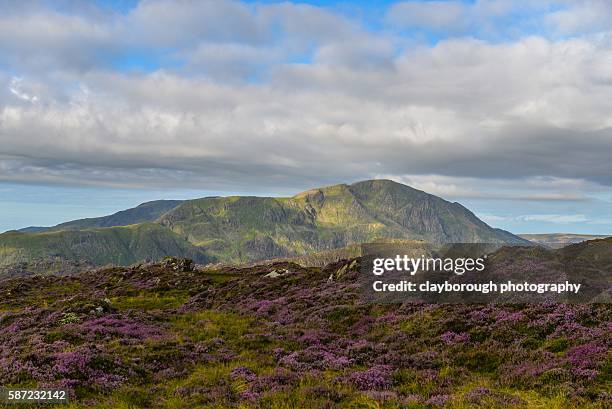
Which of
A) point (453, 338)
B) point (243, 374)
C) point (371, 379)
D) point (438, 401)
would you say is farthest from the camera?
point (453, 338)

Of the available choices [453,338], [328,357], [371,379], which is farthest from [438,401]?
[453,338]

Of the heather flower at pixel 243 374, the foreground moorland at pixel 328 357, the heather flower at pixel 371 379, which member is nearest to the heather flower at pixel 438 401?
the foreground moorland at pixel 328 357

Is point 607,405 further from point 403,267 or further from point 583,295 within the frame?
point 403,267

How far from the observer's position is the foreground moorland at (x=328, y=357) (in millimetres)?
14062

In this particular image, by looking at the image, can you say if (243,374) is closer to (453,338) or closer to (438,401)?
(438,401)

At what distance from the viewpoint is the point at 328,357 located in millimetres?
20125

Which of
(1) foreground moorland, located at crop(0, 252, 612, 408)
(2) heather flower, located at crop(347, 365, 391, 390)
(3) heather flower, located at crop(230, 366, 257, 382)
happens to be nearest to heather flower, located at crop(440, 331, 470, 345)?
(1) foreground moorland, located at crop(0, 252, 612, 408)

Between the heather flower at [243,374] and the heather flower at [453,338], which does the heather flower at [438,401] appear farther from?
the heather flower at [453,338]

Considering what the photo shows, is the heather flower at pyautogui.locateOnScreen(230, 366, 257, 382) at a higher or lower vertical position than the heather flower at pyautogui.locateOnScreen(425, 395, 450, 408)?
lower

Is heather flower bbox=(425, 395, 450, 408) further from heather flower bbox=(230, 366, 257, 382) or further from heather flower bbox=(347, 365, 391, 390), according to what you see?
heather flower bbox=(230, 366, 257, 382)

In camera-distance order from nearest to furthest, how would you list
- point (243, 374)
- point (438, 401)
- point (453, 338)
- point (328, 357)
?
point (438, 401) < point (243, 374) < point (328, 357) < point (453, 338)

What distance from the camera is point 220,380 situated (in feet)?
55.4

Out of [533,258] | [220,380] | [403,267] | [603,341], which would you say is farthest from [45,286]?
[603,341]

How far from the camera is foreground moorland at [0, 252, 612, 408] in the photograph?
14.1 metres
